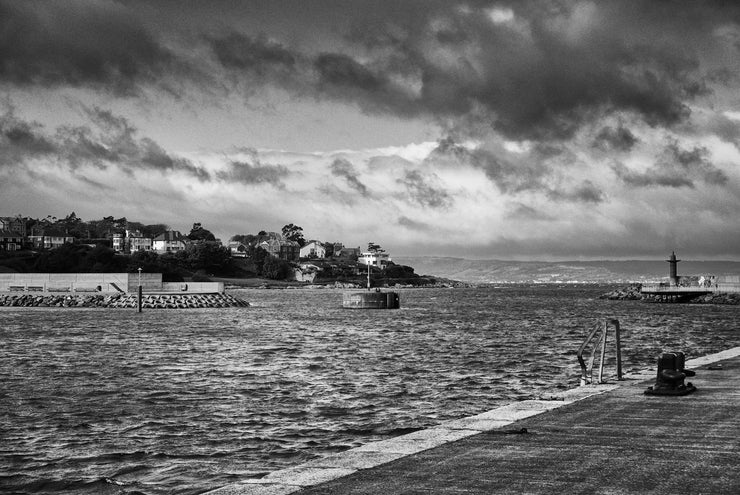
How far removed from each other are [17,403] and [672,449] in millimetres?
20136

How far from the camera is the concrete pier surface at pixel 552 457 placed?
30.2 feet

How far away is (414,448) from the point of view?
11.5m

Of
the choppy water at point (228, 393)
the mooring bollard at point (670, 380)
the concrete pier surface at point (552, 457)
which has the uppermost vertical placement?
the mooring bollard at point (670, 380)

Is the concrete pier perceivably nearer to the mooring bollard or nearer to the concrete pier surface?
the mooring bollard

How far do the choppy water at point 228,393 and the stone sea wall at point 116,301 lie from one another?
2041 inches

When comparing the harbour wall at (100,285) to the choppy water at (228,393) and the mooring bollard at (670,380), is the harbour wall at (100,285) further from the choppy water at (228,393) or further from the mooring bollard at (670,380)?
the mooring bollard at (670,380)

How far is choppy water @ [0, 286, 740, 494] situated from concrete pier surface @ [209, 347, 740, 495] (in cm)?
454

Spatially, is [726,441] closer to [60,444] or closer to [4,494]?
[4,494]

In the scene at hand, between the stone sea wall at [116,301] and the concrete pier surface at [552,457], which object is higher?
the stone sea wall at [116,301]

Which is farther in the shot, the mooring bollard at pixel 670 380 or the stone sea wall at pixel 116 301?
the stone sea wall at pixel 116 301

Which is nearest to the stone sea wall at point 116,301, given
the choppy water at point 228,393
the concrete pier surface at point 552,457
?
the choppy water at point 228,393

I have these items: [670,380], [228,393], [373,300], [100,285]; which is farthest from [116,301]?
[670,380]

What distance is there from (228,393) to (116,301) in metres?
91.1

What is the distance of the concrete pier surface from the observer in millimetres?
9211
